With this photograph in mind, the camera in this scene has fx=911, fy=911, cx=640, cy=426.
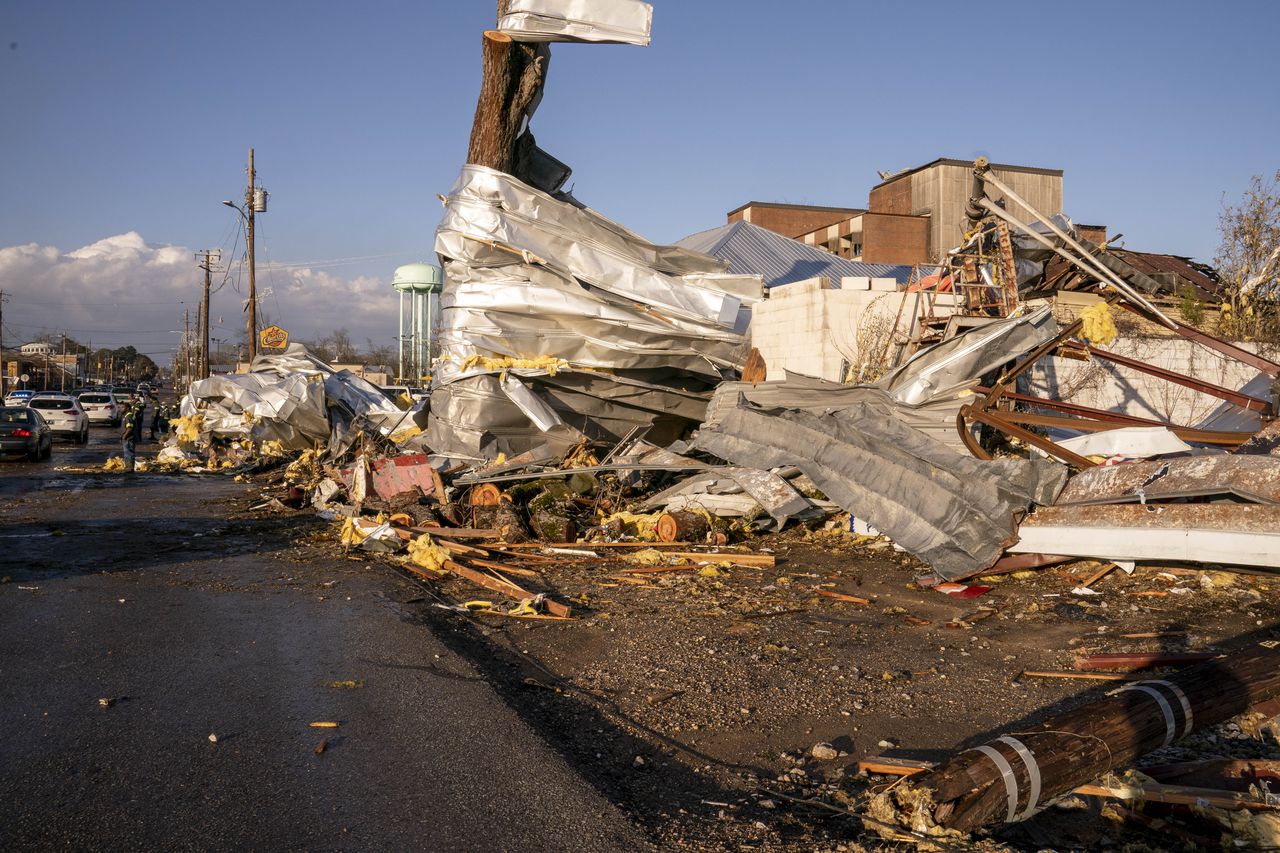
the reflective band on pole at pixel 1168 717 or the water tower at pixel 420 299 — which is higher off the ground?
the water tower at pixel 420 299

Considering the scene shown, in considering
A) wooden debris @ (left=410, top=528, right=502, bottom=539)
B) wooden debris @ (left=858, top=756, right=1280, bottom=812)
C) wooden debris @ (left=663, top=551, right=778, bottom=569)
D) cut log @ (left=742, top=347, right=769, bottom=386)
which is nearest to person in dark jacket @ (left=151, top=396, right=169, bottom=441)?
cut log @ (left=742, top=347, right=769, bottom=386)

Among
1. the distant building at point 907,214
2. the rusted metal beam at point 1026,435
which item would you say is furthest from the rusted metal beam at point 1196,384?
the distant building at point 907,214

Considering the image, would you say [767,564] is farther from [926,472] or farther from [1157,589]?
[1157,589]

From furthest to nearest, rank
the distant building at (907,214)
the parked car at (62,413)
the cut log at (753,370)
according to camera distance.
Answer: the distant building at (907,214)
the parked car at (62,413)
the cut log at (753,370)

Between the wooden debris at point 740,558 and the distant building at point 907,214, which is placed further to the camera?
the distant building at point 907,214

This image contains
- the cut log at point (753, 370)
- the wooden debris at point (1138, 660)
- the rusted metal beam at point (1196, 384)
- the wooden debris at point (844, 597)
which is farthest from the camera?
the cut log at point (753, 370)

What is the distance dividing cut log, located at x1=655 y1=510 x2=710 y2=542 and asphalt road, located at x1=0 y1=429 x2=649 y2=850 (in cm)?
307

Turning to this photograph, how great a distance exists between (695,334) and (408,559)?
652 centimetres

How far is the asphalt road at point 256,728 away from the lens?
12.1 ft

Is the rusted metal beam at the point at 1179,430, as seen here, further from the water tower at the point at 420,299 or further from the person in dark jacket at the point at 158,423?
the water tower at the point at 420,299

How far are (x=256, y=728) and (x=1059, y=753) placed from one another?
3.96 metres

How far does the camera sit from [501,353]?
14547 mm

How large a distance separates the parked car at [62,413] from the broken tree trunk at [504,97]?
21388mm

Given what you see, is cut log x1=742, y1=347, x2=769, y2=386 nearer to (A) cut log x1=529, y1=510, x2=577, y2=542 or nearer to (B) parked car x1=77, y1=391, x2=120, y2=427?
(A) cut log x1=529, y1=510, x2=577, y2=542
